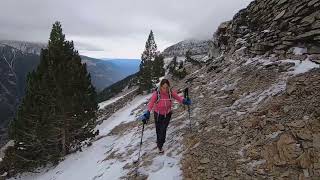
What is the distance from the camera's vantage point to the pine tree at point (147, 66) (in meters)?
58.2

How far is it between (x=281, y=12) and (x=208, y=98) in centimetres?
538

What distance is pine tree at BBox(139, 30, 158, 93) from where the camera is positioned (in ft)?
191

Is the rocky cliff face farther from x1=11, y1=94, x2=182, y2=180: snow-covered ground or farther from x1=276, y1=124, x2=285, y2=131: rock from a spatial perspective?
x1=11, y1=94, x2=182, y2=180: snow-covered ground

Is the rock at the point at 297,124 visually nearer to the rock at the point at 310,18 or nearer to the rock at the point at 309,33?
the rock at the point at 309,33

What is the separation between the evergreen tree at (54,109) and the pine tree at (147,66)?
32.8 meters

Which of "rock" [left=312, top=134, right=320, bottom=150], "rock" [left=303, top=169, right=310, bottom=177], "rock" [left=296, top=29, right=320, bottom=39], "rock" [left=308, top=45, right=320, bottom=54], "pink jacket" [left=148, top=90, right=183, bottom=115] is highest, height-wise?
"rock" [left=296, top=29, right=320, bottom=39]

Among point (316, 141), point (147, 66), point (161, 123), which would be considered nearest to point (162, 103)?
point (161, 123)

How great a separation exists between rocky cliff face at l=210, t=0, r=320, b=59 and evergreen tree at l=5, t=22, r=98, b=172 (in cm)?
979

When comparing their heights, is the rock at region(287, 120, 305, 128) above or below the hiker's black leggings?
above

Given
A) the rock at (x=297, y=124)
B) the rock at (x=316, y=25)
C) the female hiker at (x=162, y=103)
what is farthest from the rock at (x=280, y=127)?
the rock at (x=316, y=25)

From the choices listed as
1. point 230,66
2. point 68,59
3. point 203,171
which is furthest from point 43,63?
point 203,171

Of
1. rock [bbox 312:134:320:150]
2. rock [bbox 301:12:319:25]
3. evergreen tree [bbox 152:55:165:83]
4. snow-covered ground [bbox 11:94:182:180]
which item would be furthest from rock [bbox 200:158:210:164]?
evergreen tree [bbox 152:55:165:83]

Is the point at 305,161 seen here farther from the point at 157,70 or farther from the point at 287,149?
the point at 157,70

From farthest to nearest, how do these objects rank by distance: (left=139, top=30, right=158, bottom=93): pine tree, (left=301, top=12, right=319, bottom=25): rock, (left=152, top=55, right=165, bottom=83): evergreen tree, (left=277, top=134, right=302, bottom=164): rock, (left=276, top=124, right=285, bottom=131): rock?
(left=152, top=55, right=165, bottom=83): evergreen tree → (left=139, top=30, right=158, bottom=93): pine tree → (left=301, top=12, right=319, bottom=25): rock → (left=276, top=124, right=285, bottom=131): rock → (left=277, top=134, right=302, bottom=164): rock
